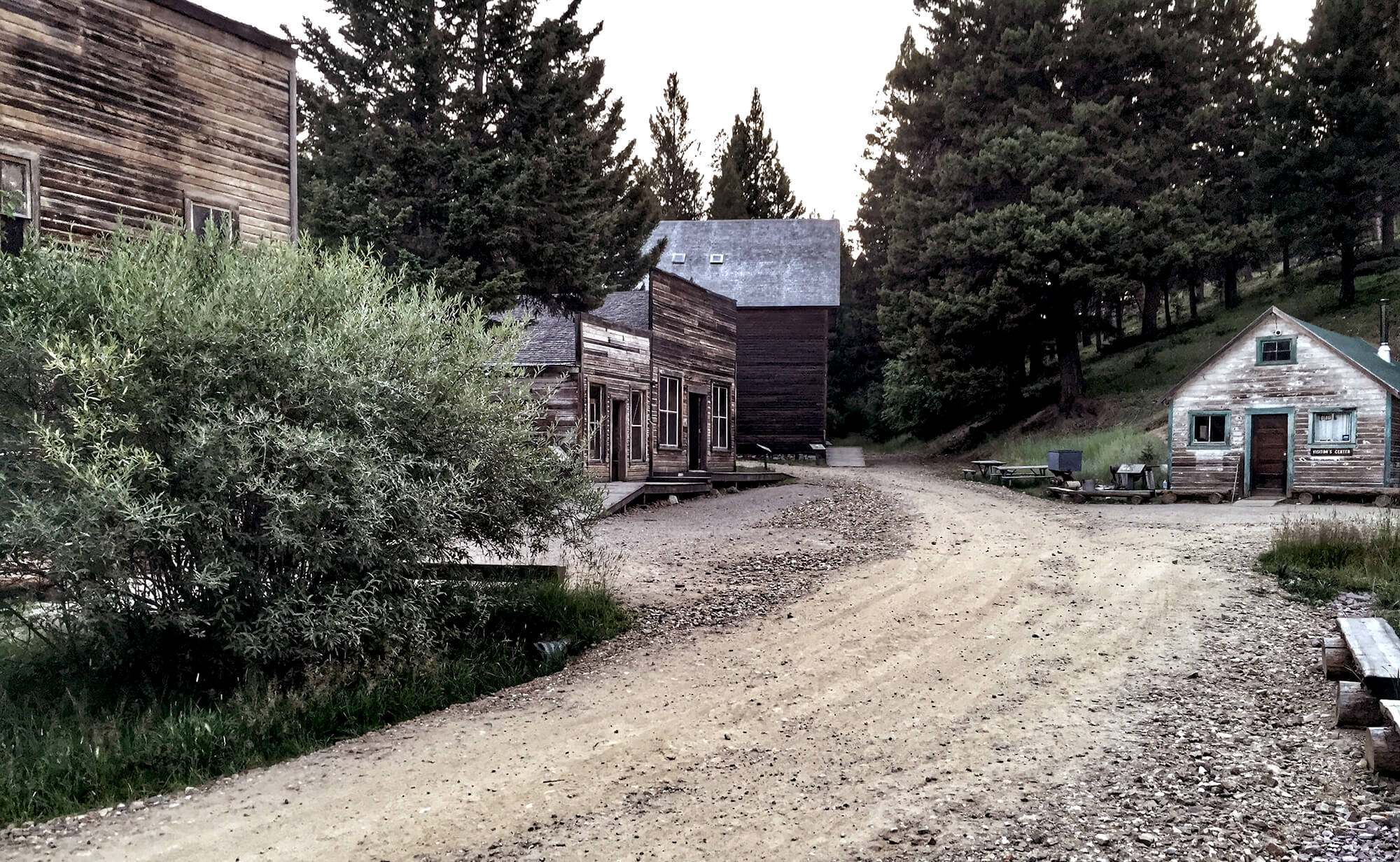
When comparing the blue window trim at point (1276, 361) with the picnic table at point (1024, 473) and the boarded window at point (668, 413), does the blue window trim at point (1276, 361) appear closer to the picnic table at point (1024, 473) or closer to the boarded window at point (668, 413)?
the picnic table at point (1024, 473)

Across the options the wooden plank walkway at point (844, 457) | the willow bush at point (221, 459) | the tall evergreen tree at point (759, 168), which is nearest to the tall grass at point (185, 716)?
the willow bush at point (221, 459)

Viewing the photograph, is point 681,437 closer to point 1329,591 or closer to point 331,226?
point 331,226

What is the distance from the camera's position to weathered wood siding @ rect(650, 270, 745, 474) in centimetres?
2317

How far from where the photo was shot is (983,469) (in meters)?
28.2

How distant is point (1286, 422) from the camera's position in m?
21.8

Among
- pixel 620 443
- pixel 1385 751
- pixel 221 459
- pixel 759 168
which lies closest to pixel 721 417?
pixel 620 443

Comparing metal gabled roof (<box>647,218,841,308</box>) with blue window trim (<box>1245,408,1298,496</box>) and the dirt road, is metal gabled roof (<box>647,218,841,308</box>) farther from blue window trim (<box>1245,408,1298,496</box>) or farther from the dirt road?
the dirt road

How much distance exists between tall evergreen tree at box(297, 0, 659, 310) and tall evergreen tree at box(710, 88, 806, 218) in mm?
38483

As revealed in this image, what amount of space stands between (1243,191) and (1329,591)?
113 ft

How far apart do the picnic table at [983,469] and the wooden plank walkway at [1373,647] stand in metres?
19.8

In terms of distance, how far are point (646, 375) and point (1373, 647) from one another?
17332 mm

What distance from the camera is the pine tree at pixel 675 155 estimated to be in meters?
62.0

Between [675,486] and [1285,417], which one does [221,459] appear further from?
[1285,417]

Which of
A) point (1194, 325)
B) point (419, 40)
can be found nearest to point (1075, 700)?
point (419, 40)
